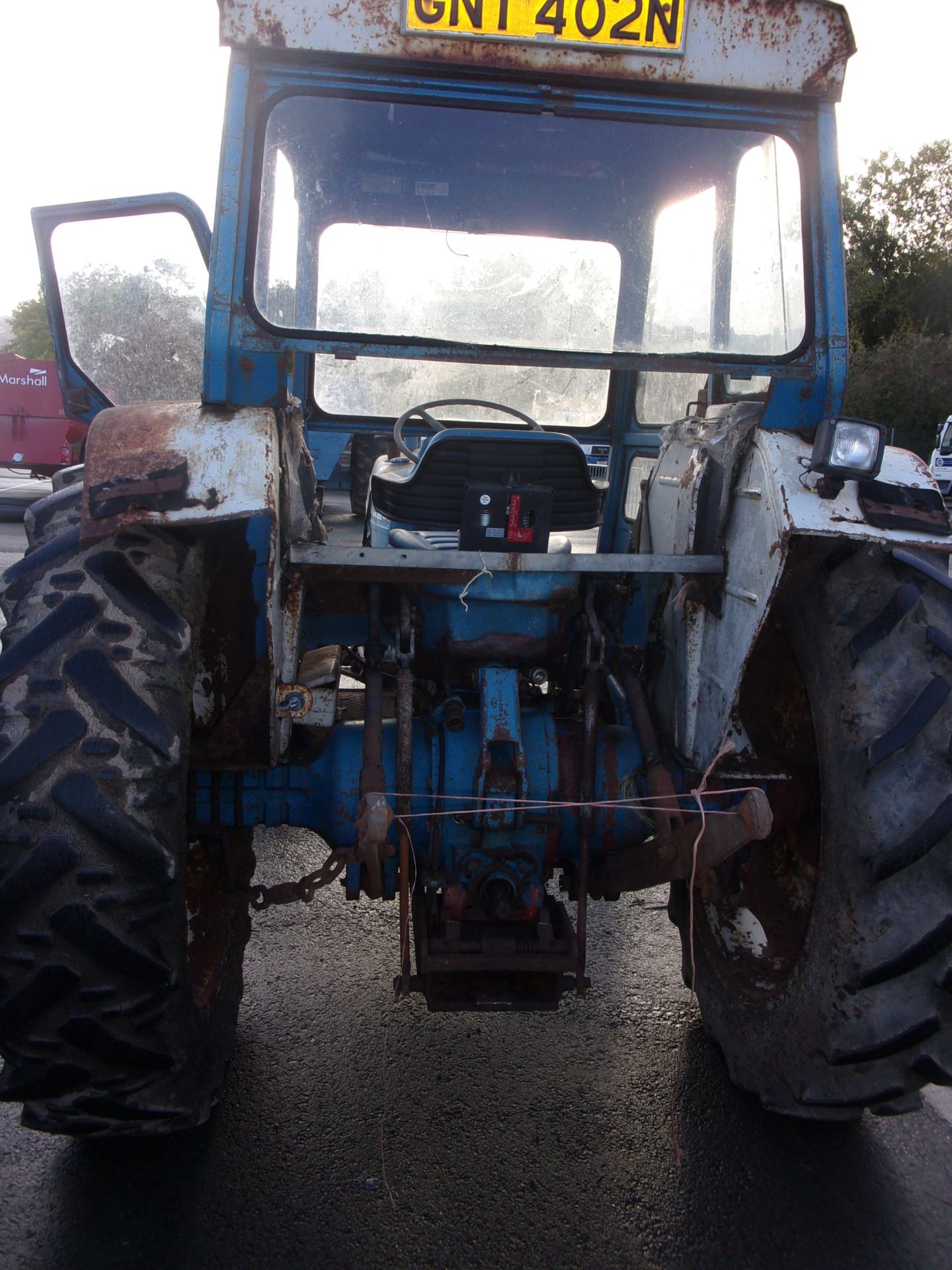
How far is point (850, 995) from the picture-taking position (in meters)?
1.83

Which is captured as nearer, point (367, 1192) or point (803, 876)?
point (367, 1192)

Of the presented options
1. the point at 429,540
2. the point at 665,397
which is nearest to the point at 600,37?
the point at 429,540

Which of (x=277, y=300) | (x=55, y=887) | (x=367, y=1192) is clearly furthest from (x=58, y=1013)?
(x=277, y=300)

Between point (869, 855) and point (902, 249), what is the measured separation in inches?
1197

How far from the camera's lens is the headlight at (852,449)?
5.99ft

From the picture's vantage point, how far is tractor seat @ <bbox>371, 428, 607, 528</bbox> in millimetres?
2219

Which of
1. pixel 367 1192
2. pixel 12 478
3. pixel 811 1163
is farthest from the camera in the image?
pixel 12 478

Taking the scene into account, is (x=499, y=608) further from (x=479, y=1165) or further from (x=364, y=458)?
(x=364, y=458)

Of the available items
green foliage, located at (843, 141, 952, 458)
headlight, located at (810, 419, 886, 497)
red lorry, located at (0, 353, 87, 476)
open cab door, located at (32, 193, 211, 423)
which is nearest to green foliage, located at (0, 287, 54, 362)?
red lorry, located at (0, 353, 87, 476)

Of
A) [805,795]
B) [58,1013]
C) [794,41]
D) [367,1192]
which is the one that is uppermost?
[794,41]

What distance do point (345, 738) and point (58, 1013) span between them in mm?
903

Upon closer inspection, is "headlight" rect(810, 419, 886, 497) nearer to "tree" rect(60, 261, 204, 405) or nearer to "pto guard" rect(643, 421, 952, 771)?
"pto guard" rect(643, 421, 952, 771)

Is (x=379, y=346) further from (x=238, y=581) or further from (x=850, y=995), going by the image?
(x=850, y=995)

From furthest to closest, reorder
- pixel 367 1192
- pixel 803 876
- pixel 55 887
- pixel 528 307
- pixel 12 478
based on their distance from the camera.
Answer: pixel 12 478, pixel 528 307, pixel 803 876, pixel 367 1192, pixel 55 887
